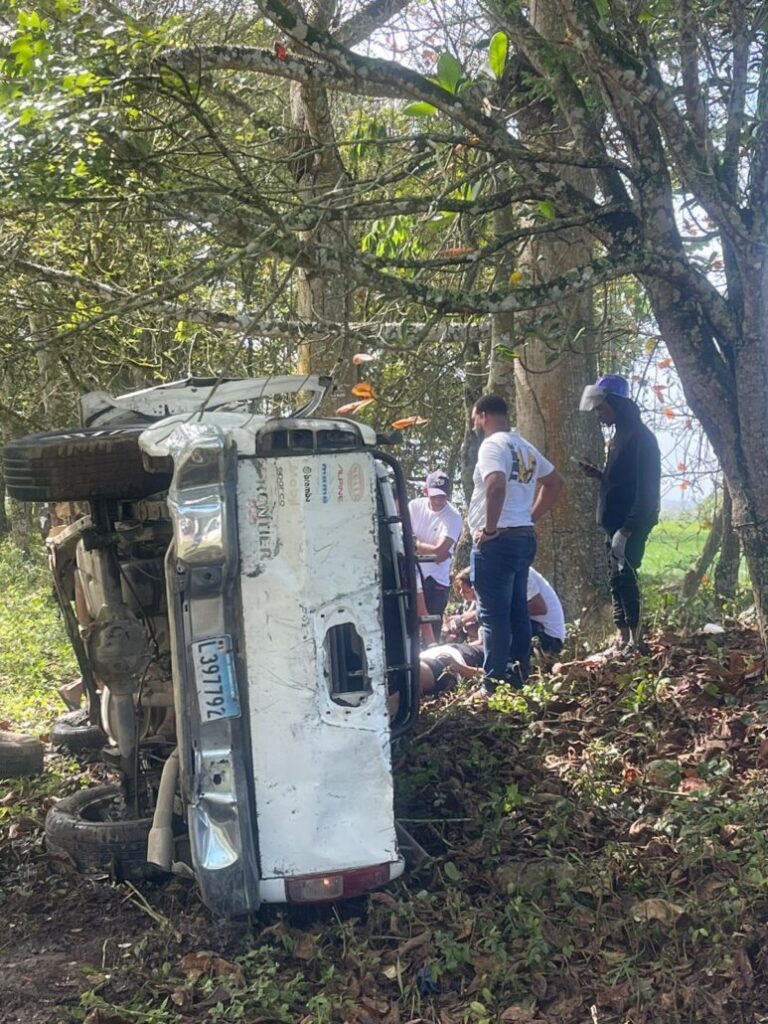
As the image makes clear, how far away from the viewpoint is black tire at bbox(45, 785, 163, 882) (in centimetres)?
500

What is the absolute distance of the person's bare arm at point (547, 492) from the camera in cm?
768

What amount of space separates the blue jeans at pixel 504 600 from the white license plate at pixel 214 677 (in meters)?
2.97

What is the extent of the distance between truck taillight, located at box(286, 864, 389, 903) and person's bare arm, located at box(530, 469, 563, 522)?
369cm

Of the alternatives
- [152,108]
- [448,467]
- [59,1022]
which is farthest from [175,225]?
[448,467]

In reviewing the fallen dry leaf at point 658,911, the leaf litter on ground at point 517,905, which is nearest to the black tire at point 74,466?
the leaf litter on ground at point 517,905

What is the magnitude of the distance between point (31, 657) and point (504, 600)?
16.5 feet

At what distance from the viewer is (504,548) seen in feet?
23.5

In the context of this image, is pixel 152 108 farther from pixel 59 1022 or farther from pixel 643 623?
pixel 59 1022

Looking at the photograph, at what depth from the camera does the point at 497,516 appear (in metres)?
7.02

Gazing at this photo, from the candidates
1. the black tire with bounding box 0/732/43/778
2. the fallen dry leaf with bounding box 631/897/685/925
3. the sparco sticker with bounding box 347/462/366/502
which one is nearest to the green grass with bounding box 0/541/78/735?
the black tire with bounding box 0/732/43/778

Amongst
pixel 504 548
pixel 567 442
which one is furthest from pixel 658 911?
pixel 567 442

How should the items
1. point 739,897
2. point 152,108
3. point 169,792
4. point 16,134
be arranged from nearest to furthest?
1. point 739,897
2. point 169,792
3. point 16,134
4. point 152,108

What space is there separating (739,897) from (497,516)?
3.09m

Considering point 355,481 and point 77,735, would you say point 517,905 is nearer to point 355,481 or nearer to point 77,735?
point 355,481
